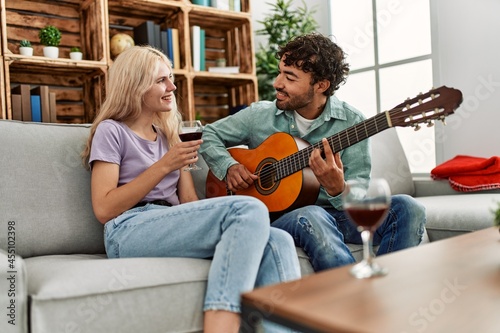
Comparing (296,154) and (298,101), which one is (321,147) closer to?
(296,154)

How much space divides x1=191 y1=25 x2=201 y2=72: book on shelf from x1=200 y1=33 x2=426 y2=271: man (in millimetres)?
1568

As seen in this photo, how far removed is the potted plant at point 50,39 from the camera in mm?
3037

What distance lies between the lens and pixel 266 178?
1883 mm

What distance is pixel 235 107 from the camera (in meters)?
3.80

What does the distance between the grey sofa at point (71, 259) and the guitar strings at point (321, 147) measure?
0.33m

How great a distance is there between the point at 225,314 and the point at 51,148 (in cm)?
89

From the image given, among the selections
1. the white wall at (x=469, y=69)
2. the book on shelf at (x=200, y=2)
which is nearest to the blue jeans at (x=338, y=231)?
the white wall at (x=469, y=69)

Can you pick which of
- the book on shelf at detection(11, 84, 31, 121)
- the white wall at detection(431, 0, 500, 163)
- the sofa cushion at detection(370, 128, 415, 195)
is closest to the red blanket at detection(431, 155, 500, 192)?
the sofa cushion at detection(370, 128, 415, 195)

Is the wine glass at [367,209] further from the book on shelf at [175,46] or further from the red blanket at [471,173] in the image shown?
the book on shelf at [175,46]

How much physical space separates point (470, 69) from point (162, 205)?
2.27 m

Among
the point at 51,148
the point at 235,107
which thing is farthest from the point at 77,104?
the point at 51,148

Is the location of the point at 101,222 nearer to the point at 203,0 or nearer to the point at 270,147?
the point at 270,147

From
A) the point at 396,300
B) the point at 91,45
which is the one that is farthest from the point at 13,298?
the point at 91,45

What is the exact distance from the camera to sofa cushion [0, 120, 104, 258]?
1599 mm
